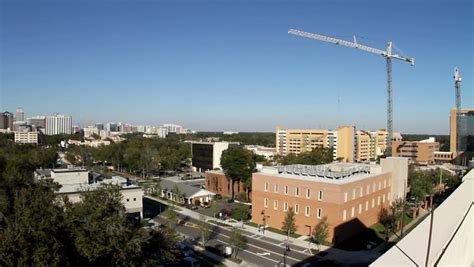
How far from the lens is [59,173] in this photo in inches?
1340

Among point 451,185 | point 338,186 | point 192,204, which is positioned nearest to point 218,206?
point 192,204

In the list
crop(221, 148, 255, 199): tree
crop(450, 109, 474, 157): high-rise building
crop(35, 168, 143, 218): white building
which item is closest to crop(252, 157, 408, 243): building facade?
crop(35, 168, 143, 218): white building

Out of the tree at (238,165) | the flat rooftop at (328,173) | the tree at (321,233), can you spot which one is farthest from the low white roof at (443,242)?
the tree at (238,165)

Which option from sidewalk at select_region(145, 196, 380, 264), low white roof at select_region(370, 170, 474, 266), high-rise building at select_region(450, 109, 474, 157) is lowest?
sidewalk at select_region(145, 196, 380, 264)

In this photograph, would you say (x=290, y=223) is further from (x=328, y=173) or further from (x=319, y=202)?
(x=328, y=173)

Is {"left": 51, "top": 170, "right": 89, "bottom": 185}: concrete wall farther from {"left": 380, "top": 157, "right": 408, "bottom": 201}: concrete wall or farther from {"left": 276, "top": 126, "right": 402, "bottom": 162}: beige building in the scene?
{"left": 276, "top": 126, "right": 402, "bottom": 162}: beige building

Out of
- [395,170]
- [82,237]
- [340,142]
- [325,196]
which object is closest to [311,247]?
[325,196]

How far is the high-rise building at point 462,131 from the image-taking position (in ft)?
302

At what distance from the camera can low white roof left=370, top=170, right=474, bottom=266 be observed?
844cm

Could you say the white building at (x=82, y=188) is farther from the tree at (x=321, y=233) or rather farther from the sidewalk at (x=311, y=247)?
the tree at (x=321, y=233)

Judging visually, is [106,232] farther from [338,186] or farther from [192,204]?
[192,204]

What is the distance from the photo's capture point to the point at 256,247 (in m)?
25.1

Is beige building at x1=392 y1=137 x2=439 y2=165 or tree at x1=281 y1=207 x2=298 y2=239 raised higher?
beige building at x1=392 y1=137 x2=439 y2=165

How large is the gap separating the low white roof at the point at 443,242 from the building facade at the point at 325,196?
427 inches
